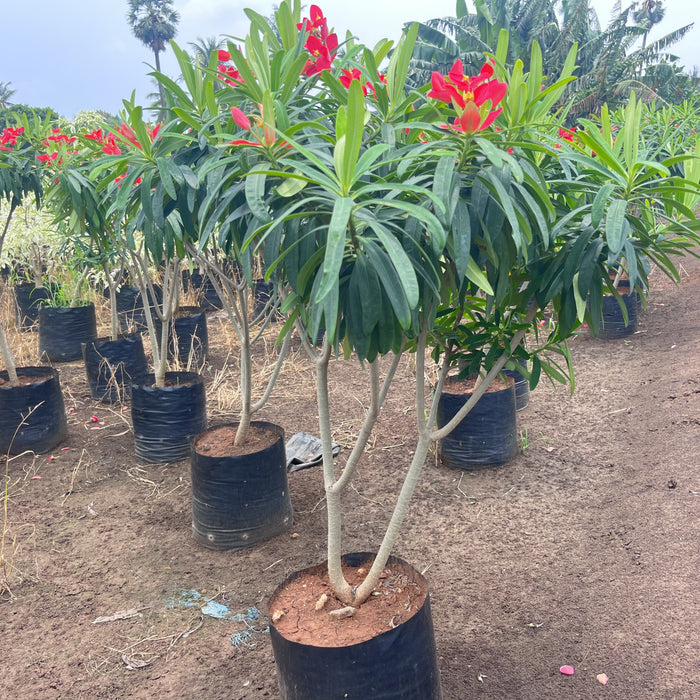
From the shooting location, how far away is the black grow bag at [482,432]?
3.22m

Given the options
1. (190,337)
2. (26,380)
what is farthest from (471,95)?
(190,337)

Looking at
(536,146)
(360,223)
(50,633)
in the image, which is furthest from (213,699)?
(536,146)

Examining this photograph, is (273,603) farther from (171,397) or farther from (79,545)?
(171,397)

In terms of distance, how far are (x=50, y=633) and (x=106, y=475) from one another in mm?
1288

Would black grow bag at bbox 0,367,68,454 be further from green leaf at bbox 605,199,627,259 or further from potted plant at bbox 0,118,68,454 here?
green leaf at bbox 605,199,627,259

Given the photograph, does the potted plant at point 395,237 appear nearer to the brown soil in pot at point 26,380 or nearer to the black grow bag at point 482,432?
the black grow bag at point 482,432

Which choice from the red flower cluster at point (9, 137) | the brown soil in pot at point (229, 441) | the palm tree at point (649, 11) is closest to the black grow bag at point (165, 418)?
the brown soil in pot at point (229, 441)

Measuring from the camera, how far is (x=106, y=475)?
3396mm

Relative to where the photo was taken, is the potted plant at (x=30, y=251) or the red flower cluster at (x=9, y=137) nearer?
the red flower cluster at (x=9, y=137)

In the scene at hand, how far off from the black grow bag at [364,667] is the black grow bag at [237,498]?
1.05 metres

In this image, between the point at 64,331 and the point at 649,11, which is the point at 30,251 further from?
the point at 649,11

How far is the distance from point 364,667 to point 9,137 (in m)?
3.39

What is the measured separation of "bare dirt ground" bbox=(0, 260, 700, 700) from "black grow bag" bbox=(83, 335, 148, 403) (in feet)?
1.33

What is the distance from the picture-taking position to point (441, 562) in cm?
249
